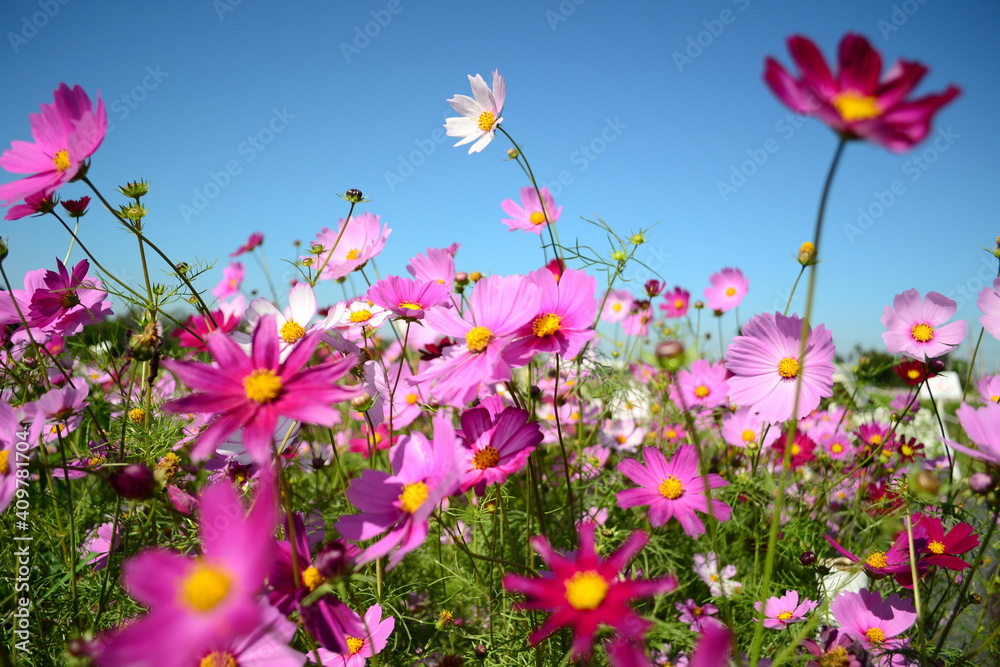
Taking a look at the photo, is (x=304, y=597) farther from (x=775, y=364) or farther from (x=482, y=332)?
(x=775, y=364)

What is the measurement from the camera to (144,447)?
2.83 ft

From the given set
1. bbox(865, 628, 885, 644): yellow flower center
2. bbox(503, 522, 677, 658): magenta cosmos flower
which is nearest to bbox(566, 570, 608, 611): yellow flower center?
bbox(503, 522, 677, 658): magenta cosmos flower

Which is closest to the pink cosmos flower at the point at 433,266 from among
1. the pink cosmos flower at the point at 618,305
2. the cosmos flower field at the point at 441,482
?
the cosmos flower field at the point at 441,482

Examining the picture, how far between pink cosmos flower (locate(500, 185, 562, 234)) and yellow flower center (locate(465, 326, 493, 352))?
28.2 inches

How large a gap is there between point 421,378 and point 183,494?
441 mm

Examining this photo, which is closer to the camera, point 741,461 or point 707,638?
point 707,638

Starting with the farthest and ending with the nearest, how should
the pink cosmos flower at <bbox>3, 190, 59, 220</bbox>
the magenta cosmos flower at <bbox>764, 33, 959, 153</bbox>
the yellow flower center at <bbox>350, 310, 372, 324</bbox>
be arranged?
the yellow flower center at <bbox>350, 310, 372, 324</bbox>, the pink cosmos flower at <bbox>3, 190, 59, 220</bbox>, the magenta cosmos flower at <bbox>764, 33, 959, 153</bbox>

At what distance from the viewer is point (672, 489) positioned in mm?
828

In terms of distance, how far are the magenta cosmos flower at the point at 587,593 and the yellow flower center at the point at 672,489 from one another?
0.38 meters

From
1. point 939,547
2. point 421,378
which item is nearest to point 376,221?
point 421,378

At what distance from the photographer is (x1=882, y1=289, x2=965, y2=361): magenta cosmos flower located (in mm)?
958

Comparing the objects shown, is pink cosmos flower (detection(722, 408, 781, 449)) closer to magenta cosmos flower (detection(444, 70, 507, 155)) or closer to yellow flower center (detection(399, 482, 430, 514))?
magenta cosmos flower (detection(444, 70, 507, 155))

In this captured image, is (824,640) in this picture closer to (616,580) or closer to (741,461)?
(616,580)

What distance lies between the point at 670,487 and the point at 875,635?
341mm
